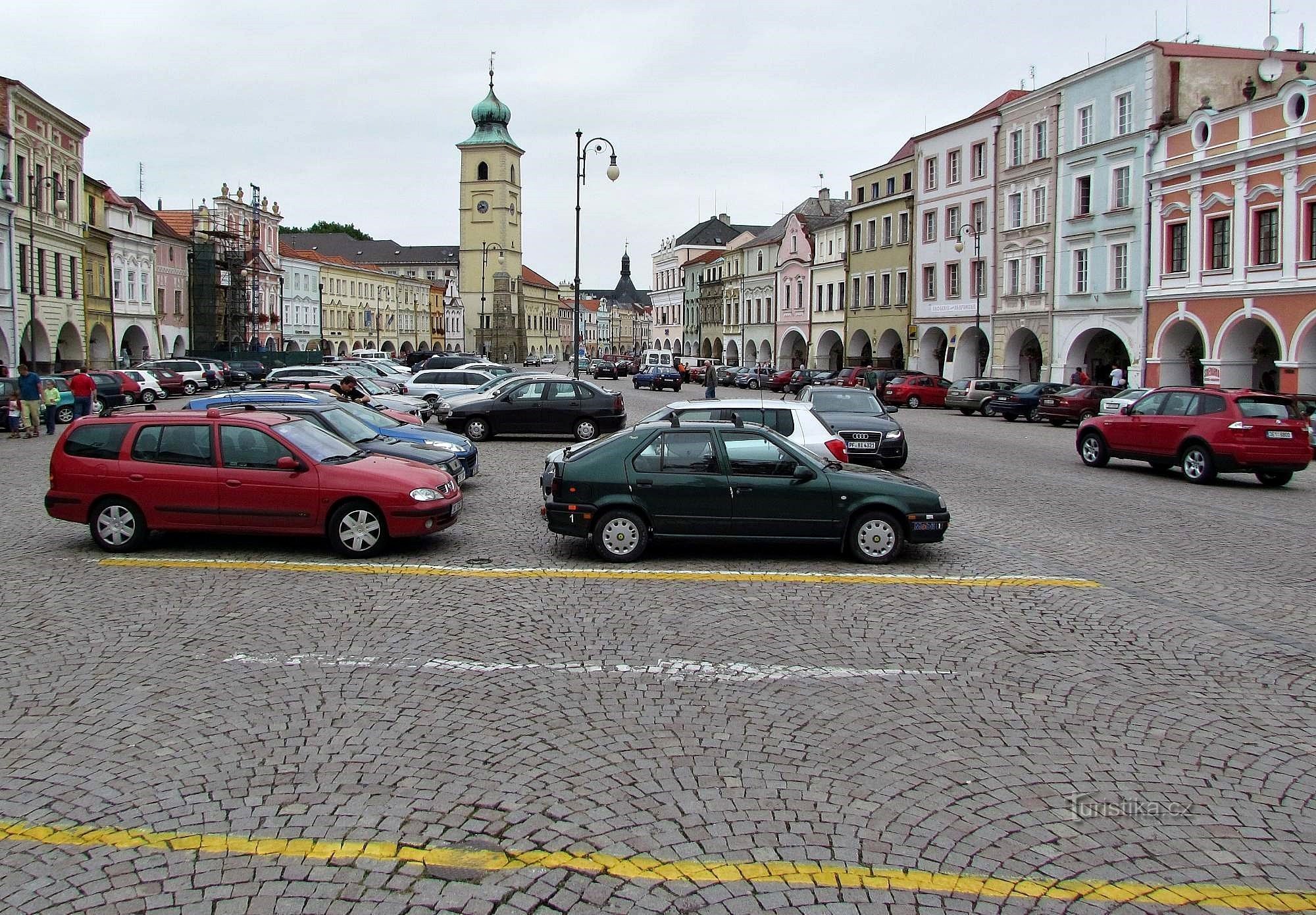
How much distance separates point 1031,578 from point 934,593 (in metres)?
1.34

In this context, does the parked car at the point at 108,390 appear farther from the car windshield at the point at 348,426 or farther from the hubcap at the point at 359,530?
the hubcap at the point at 359,530

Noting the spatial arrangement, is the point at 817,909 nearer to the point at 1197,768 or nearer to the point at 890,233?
the point at 1197,768

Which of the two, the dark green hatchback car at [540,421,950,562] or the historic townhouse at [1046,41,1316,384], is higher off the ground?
the historic townhouse at [1046,41,1316,384]

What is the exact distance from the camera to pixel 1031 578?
10.9 m

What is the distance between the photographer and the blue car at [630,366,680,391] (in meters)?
63.2

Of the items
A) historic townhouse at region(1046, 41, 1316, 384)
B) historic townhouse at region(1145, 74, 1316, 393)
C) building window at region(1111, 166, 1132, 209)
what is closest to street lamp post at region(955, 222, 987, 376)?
historic townhouse at region(1046, 41, 1316, 384)

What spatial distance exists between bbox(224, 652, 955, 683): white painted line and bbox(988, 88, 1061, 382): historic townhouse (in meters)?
43.2

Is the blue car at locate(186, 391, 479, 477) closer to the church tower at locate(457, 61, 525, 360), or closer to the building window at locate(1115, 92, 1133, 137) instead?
the building window at locate(1115, 92, 1133, 137)

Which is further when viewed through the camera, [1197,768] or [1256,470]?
[1256,470]

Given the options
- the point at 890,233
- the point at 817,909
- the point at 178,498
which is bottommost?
the point at 817,909

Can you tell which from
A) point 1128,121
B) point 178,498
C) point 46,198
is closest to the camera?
point 178,498

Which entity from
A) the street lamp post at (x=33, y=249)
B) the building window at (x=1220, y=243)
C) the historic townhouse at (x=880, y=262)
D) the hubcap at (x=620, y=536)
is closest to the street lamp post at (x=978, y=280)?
the historic townhouse at (x=880, y=262)

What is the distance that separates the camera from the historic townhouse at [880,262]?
2478 inches

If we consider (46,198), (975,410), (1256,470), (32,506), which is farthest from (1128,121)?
(46,198)
